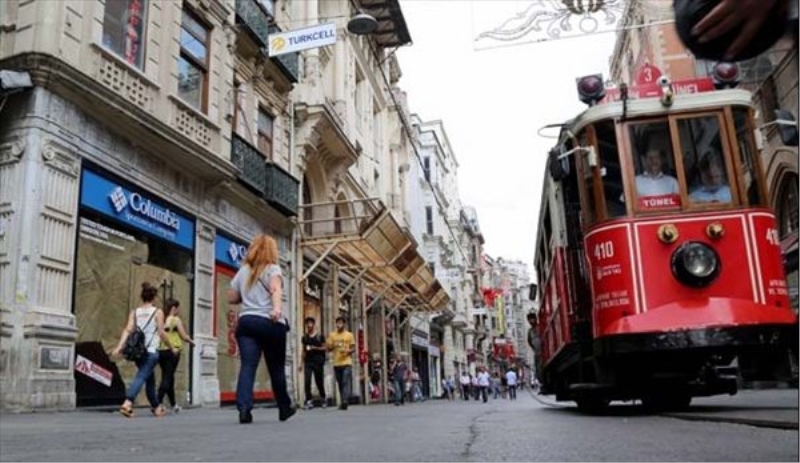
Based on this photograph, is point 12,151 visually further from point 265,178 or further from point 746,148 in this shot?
point 746,148

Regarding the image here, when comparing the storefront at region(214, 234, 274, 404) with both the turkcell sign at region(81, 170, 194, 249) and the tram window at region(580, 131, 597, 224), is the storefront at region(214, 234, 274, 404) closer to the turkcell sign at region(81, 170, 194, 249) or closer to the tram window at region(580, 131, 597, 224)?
the turkcell sign at region(81, 170, 194, 249)

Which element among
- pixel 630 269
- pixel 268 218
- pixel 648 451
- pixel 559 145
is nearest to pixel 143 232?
pixel 268 218

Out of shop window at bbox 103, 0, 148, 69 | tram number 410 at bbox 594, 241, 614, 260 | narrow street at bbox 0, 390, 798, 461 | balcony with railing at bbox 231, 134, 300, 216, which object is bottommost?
narrow street at bbox 0, 390, 798, 461

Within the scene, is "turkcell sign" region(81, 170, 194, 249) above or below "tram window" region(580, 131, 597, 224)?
above

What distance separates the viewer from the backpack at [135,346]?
9.11 metres

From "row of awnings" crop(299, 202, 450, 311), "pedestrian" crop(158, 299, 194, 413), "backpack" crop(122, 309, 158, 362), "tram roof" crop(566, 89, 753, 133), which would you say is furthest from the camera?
"row of awnings" crop(299, 202, 450, 311)

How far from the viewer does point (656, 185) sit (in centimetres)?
746

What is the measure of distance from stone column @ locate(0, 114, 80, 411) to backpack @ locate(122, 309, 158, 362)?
1025 mm

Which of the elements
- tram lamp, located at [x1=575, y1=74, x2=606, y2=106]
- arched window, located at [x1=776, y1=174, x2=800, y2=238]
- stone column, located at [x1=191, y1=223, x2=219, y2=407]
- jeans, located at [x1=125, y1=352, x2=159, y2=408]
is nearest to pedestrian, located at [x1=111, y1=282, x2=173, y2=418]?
jeans, located at [x1=125, y1=352, x2=159, y2=408]

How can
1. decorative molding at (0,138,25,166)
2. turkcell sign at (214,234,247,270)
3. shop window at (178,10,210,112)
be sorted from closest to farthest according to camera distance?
decorative molding at (0,138,25,166) → shop window at (178,10,210,112) → turkcell sign at (214,234,247,270)

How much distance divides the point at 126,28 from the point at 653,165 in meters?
9.02

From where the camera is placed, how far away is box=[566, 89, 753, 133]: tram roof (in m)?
7.59

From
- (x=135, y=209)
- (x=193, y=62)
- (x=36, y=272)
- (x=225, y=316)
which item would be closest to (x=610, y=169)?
(x=36, y=272)

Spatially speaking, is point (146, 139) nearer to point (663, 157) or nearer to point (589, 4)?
point (589, 4)
